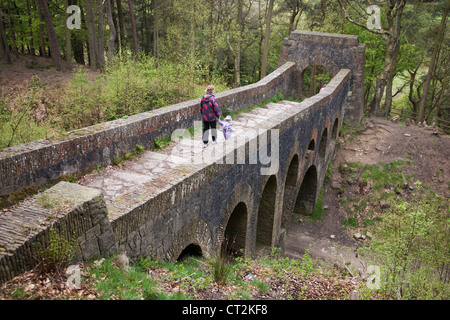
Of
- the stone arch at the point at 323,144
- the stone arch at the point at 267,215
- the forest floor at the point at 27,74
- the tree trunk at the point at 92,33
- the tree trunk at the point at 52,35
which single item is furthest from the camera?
the tree trunk at the point at 92,33

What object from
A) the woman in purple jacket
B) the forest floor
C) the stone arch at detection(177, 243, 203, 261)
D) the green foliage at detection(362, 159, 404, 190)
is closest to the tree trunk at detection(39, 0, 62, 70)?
the forest floor

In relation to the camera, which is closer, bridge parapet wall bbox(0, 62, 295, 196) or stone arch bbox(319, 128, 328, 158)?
bridge parapet wall bbox(0, 62, 295, 196)

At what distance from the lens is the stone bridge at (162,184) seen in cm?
369

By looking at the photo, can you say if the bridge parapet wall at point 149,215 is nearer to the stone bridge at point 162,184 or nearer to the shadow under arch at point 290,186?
the stone bridge at point 162,184

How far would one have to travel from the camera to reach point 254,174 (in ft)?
25.7

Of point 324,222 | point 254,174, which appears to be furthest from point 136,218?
point 324,222

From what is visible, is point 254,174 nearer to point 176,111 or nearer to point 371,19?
point 176,111

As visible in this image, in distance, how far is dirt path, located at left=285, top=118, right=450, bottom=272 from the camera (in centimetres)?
1361

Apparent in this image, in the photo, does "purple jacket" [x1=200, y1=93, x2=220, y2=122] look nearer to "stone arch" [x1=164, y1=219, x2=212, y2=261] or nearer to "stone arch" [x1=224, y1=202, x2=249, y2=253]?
"stone arch" [x1=224, y1=202, x2=249, y2=253]

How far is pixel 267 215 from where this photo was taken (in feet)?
33.9

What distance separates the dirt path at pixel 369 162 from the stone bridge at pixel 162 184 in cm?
166

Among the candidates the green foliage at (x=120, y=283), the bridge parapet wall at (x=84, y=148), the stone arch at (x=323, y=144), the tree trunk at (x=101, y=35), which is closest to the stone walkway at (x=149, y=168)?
the bridge parapet wall at (x=84, y=148)

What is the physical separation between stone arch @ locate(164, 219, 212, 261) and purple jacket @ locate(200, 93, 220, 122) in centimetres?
266

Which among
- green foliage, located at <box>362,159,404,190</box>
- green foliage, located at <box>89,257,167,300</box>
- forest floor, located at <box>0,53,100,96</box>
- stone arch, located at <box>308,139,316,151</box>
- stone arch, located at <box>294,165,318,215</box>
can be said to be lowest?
stone arch, located at <box>294,165,318,215</box>
